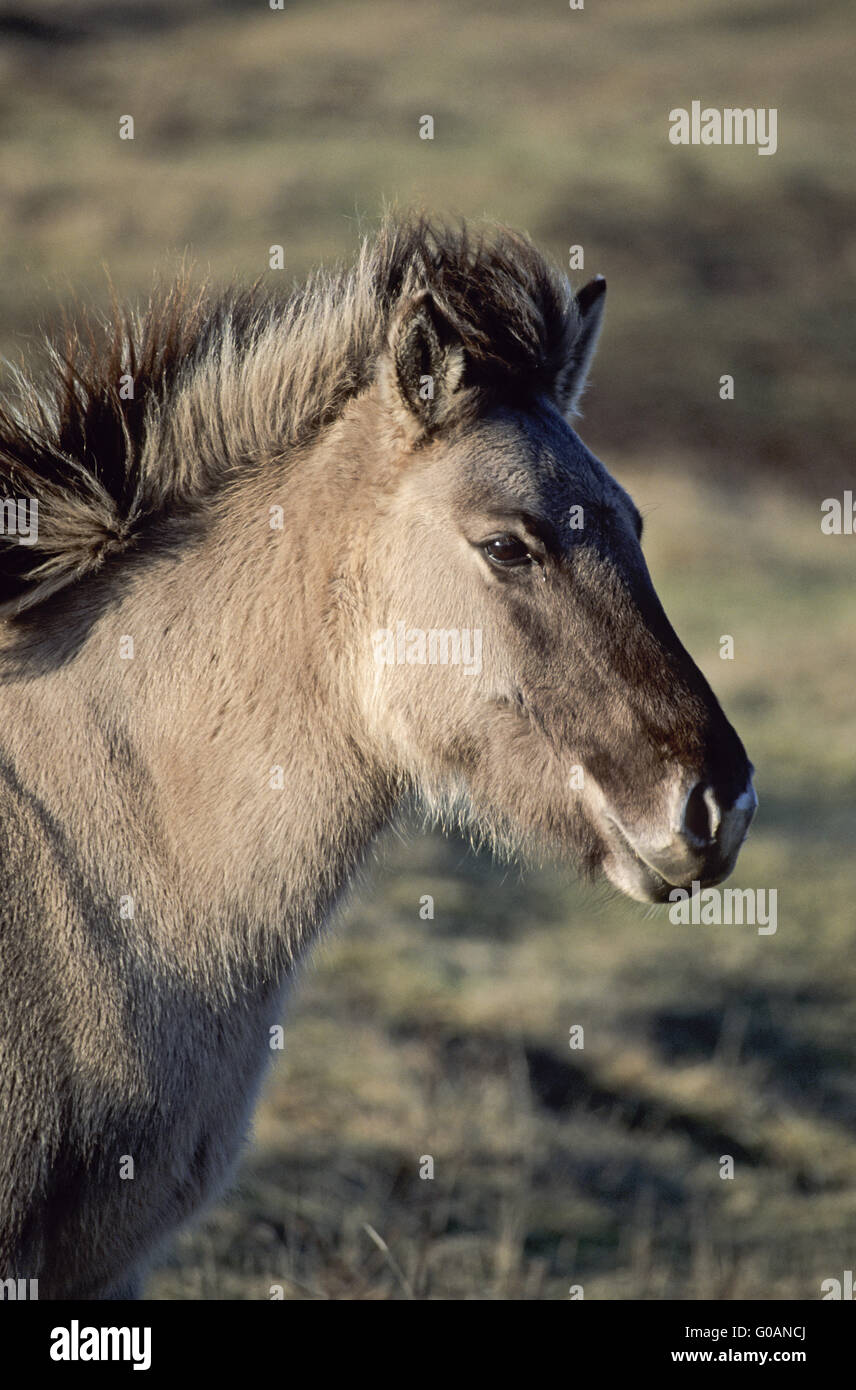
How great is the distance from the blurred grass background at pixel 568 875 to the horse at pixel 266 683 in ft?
1.74

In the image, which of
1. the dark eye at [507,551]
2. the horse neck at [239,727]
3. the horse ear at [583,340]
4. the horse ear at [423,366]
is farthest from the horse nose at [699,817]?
the horse ear at [583,340]

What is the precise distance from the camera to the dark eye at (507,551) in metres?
3.84

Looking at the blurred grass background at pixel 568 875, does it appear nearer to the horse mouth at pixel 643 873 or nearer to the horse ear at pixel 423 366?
the horse mouth at pixel 643 873

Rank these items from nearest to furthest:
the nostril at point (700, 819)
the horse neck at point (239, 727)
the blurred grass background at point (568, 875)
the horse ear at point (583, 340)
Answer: the nostril at point (700, 819)
the horse neck at point (239, 727)
the horse ear at point (583, 340)
the blurred grass background at point (568, 875)

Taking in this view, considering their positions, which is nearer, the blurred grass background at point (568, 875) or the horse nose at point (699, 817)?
the horse nose at point (699, 817)

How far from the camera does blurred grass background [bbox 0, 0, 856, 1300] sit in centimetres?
625

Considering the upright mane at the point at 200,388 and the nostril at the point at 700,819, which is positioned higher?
the upright mane at the point at 200,388

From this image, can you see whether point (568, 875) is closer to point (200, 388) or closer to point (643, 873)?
point (643, 873)

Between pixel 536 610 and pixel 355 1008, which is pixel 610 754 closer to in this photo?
pixel 536 610

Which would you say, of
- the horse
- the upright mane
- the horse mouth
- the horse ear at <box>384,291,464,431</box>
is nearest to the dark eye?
the horse

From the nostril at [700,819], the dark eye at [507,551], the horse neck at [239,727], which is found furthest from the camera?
the horse neck at [239,727]

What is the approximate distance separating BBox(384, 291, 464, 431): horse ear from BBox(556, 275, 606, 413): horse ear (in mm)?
693

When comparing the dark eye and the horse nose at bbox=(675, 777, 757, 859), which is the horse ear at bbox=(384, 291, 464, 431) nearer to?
the dark eye

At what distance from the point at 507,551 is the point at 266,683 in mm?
885
